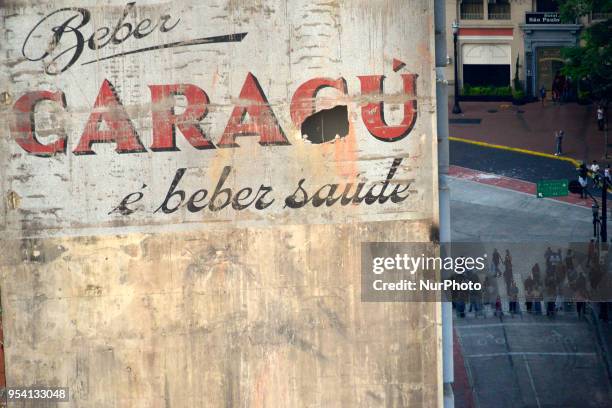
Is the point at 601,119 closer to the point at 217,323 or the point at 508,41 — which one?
the point at 508,41

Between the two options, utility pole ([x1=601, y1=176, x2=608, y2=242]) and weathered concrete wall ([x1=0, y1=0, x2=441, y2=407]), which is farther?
utility pole ([x1=601, y1=176, x2=608, y2=242])

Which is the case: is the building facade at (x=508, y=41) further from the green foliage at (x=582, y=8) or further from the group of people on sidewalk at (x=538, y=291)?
the group of people on sidewalk at (x=538, y=291)

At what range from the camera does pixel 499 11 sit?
63.0 meters

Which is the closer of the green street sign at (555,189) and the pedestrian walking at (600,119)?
the green street sign at (555,189)

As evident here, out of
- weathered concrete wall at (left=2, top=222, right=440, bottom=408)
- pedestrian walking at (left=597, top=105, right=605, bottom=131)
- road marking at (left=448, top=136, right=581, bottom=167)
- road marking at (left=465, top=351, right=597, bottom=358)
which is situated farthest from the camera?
pedestrian walking at (left=597, top=105, right=605, bottom=131)

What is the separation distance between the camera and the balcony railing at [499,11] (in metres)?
62.9

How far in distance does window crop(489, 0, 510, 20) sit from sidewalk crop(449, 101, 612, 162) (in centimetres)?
419

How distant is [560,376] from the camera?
3409 centimetres

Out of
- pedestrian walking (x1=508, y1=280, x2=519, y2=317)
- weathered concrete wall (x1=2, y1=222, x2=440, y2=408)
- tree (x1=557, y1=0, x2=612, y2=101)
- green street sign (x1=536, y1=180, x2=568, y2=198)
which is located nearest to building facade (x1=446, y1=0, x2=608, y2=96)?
tree (x1=557, y1=0, x2=612, y2=101)

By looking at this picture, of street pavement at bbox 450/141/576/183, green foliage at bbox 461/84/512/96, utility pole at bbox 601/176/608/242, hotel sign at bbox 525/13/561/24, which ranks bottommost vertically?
utility pole at bbox 601/176/608/242

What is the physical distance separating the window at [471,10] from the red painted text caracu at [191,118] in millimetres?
45690

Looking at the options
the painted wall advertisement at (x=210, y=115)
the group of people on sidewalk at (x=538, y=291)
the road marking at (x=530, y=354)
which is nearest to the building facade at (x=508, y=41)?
the group of people on sidewalk at (x=538, y=291)

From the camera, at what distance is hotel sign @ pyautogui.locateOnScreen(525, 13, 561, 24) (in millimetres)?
62188

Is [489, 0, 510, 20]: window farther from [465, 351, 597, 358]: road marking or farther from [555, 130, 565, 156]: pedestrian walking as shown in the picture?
[465, 351, 597, 358]: road marking
